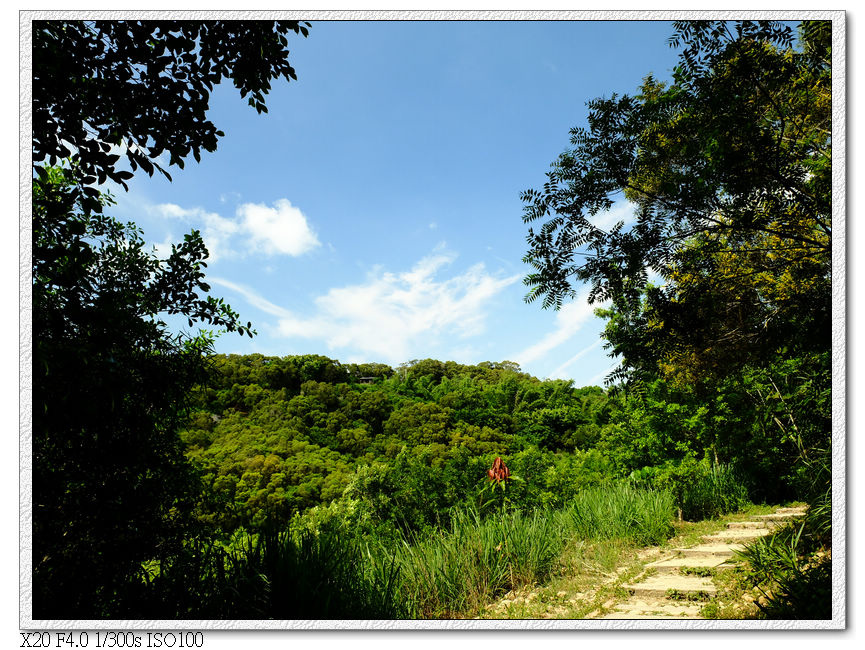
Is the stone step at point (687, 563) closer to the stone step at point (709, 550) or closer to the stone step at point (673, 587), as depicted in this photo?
the stone step at point (709, 550)

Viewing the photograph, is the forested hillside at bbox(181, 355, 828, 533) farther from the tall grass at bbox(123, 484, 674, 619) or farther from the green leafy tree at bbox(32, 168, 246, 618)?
the green leafy tree at bbox(32, 168, 246, 618)

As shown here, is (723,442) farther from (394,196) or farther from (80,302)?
(80,302)

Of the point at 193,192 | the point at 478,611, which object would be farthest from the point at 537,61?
the point at 478,611

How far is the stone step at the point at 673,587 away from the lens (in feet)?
8.71

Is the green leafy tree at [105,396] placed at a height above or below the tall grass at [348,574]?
above

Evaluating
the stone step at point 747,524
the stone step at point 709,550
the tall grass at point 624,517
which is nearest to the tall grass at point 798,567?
the stone step at point 709,550

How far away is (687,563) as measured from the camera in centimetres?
335

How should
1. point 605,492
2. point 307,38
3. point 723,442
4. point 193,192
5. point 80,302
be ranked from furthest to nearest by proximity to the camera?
point 723,442 < point 605,492 < point 193,192 < point 307,38 < point 80,302

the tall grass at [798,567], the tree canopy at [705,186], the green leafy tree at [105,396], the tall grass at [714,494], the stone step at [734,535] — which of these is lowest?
the tall grass at [714,494]

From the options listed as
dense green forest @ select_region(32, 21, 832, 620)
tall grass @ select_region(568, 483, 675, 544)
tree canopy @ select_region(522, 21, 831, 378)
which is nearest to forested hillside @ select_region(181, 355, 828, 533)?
dense green forest @ select_region(32, 21, 832, 620)

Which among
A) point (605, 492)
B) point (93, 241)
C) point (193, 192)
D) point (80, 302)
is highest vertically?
point (193, 192)

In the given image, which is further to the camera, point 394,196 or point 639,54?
point 394,196

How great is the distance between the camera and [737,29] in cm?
234

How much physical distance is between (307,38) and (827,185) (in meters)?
3.07
